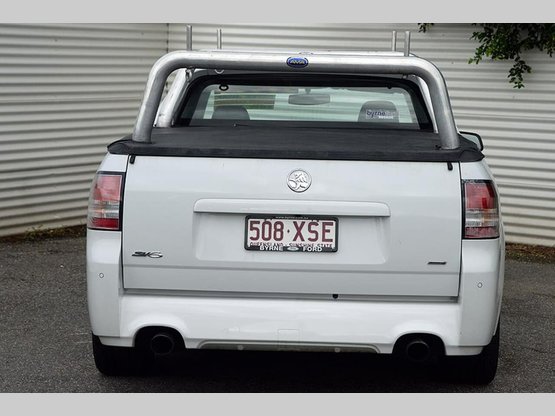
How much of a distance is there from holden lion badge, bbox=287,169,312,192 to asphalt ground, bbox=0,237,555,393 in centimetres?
133

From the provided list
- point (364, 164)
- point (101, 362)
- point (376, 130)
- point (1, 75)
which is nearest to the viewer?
point (364, 164)

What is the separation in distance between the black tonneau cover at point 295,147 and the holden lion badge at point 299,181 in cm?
9

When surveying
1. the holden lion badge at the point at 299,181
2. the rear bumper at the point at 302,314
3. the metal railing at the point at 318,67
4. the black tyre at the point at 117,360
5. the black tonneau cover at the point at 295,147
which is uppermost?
the metal railing at the point at 318,67

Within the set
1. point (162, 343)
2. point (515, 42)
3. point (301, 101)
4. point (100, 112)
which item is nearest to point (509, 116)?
point (515, 42)

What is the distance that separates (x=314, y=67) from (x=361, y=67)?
0.23 m

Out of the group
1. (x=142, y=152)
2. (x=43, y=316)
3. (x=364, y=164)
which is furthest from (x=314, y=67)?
(x=43, y=316)

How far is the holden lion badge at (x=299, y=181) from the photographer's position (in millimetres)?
5004

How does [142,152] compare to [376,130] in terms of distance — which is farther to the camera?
[376,130]

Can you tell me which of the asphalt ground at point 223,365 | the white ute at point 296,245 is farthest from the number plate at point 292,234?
the asphalt ground at point 223,365

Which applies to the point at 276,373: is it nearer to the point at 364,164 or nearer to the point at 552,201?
the point at 364,164

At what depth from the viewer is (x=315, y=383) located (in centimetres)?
592

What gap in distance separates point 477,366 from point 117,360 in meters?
1.97

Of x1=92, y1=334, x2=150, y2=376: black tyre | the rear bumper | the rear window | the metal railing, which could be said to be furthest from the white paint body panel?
the rear window

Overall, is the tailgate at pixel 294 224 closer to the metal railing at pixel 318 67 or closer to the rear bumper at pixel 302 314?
the rear bumper at pixel 302 314
